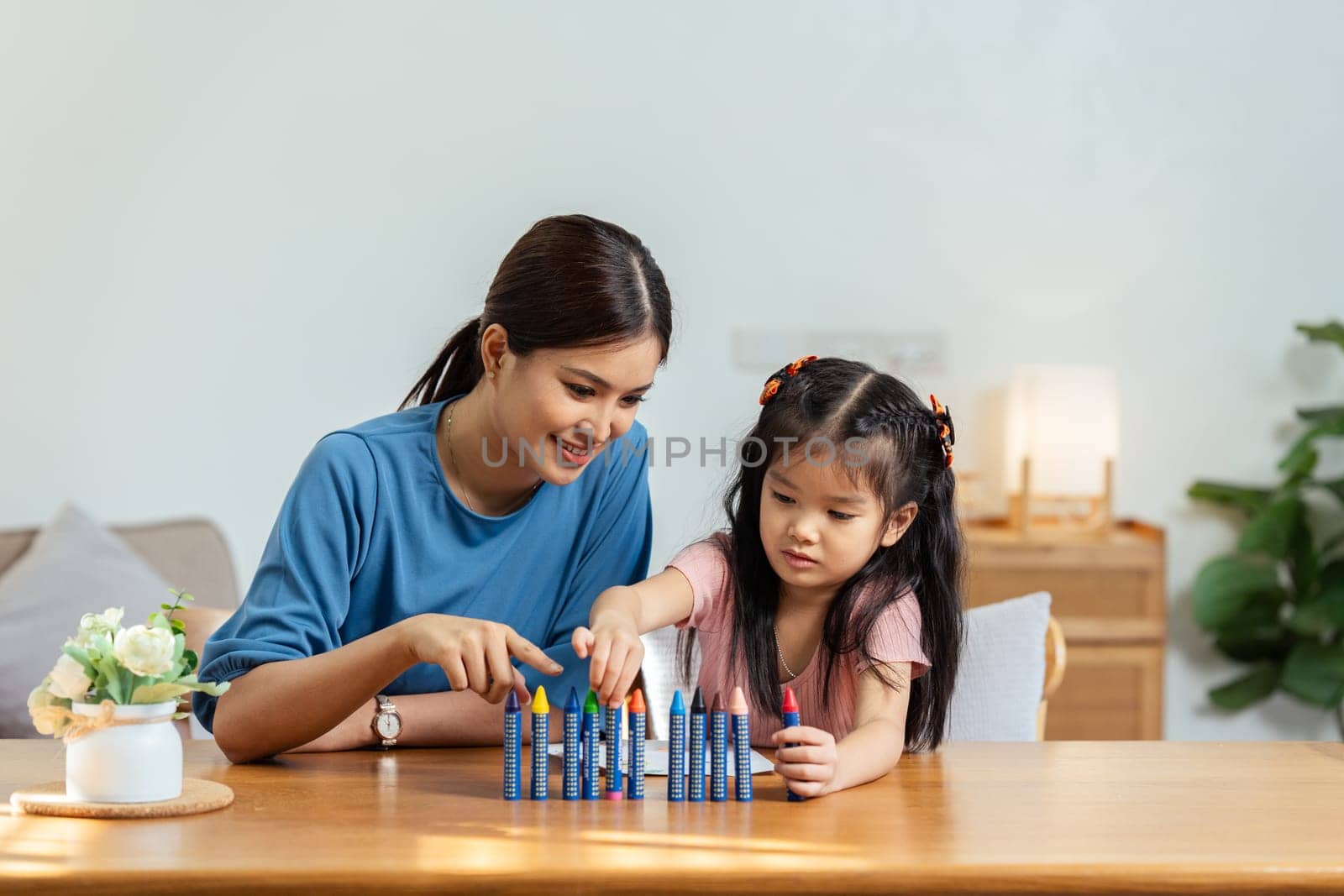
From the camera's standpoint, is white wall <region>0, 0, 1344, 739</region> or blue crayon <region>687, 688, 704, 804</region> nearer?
blue crayon <region>687, 688, 704, 804</region>

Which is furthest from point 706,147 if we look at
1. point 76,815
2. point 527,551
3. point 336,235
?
point 76,815

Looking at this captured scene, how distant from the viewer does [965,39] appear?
3.76 m

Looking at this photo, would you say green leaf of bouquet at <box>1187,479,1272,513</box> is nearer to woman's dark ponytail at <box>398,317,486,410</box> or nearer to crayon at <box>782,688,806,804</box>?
woman's dark ponytail at <box>398,317,486,410</box>

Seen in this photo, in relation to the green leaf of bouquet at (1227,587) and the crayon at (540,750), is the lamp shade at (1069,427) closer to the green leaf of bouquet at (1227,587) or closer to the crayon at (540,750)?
the green leaf of bouquet at (1227,587)

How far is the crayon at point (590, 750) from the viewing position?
127 centimetres

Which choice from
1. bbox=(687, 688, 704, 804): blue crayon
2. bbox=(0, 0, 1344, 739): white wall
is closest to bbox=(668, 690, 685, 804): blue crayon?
bbox=(687, 688, 704, 804): blue crayon

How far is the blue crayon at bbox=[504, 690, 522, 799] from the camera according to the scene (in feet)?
4.18

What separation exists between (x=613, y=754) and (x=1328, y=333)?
3.11 m

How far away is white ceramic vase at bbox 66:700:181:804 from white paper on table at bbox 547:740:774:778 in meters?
0.39

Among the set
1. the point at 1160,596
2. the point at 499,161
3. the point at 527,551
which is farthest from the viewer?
the point at 499,161

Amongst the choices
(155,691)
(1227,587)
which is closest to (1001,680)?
(155,691)

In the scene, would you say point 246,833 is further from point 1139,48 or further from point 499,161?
point 1139,48

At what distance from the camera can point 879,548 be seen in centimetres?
165

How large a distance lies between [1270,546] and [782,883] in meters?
3.09
